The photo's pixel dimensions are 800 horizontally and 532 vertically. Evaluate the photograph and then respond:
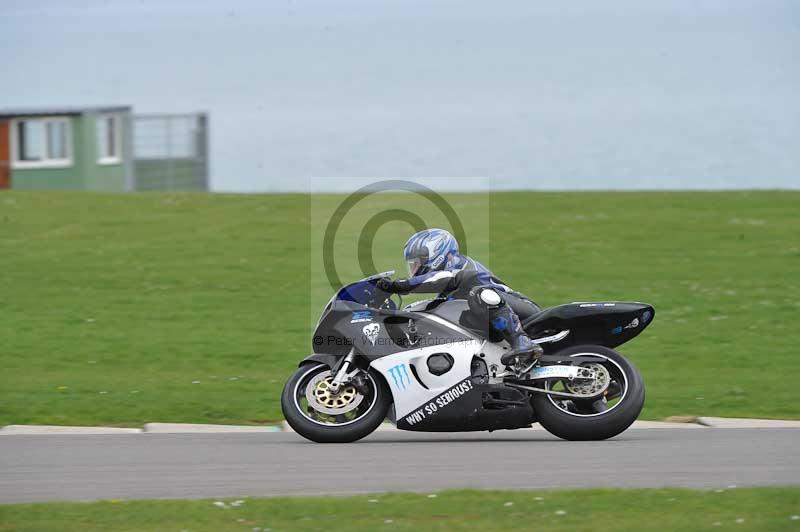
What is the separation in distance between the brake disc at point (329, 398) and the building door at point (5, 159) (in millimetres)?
28943

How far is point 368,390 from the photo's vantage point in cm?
982

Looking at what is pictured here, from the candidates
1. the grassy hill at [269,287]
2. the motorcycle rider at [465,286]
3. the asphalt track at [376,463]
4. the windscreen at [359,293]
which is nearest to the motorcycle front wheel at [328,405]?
the asphalt track at [376,463]

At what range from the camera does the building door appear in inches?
1447

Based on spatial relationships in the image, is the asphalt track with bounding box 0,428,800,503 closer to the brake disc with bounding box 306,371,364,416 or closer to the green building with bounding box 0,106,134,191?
the brake disc with bounding box 306,371,364,416

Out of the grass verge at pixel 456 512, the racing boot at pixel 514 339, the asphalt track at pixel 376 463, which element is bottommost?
the asphalt track at pixel 376 463

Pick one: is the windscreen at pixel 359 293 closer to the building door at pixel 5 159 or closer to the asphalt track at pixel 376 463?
the asphalt track at pixel 376 463

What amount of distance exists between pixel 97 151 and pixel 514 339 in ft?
99.3

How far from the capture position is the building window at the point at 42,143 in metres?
37.2

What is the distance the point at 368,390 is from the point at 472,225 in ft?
48.7

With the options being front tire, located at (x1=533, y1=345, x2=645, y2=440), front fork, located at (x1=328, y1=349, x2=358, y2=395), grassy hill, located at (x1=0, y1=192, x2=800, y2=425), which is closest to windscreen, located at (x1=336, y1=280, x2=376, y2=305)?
front fork, located at (x1=328, y1=349, x2=358, y2=395)

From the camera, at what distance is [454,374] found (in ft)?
32.0

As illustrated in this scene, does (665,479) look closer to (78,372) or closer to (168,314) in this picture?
(78,372)

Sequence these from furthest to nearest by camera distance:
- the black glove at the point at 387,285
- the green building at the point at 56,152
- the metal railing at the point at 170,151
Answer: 1. the metal railing at the point at 170,151
2. the green building at the point at 56,152
3. the black glove at the point at 387,285

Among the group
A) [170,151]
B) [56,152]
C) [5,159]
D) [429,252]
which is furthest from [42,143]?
[429,252]
